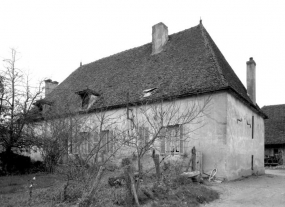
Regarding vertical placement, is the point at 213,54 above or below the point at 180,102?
above

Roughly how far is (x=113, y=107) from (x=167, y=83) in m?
3.58

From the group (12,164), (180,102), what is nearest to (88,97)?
(12,164)

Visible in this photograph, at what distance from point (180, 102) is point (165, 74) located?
267 centimetres

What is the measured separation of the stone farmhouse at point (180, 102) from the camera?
41.4ft

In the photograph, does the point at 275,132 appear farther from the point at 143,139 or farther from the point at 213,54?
the point at 143,139

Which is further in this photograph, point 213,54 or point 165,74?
point 165,74

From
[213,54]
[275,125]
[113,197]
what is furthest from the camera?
[275,125]

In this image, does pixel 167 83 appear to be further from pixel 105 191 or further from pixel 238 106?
pixel 105 191

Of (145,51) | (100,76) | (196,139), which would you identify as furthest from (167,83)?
(100,76)

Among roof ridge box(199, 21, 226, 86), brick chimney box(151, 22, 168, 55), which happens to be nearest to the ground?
roof ridge box(199, 21, 226, 86)

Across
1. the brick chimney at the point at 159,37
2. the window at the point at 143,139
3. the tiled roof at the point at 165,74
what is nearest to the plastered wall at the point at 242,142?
the tiled roof at the point at 165,74

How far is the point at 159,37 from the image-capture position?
60.3 ft

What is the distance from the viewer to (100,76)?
20.5 metres

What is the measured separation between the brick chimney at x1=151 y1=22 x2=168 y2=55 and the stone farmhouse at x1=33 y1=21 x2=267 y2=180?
0.22ft
